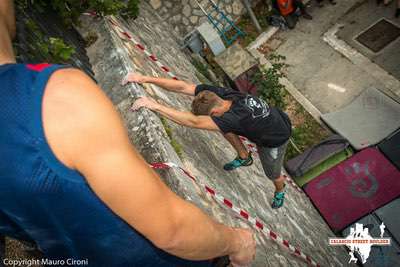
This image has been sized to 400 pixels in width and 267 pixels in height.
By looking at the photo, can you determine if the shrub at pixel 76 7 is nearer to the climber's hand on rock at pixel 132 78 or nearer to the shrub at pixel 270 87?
the climber's hand on rock at pixel 132 78

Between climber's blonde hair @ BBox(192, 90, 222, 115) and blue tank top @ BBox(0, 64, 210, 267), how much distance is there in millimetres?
2870

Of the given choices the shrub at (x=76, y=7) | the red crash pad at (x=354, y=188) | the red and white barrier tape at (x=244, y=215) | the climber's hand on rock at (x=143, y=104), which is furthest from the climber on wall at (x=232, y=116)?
the red crash pad at (x=354, y=188)

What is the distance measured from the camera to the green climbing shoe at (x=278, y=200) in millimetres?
5619

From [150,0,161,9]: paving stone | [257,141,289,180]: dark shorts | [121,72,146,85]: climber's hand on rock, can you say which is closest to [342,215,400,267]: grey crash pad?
[257,141,289,180]: dark shorts

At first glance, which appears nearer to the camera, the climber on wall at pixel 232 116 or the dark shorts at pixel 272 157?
the climber on wall at pixel 232 116

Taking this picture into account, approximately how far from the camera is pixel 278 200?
5676 mm

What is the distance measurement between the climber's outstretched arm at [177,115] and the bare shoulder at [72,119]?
255 centimetres

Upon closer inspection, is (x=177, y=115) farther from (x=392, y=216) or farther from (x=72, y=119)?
(x=392, y=216)

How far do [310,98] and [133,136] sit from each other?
24.8ft

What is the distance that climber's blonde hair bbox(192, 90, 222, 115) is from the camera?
4.47 m

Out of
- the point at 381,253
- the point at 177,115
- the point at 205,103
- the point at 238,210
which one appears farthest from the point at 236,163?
the point at 381,253

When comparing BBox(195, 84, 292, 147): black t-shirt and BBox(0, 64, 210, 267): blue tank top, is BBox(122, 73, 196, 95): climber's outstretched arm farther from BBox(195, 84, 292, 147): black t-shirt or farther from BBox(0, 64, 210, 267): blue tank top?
BBox(0, 64, 210, 267): blue tank top

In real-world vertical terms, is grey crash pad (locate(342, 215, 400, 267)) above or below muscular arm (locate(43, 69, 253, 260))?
below

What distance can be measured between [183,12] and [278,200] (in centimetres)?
843
